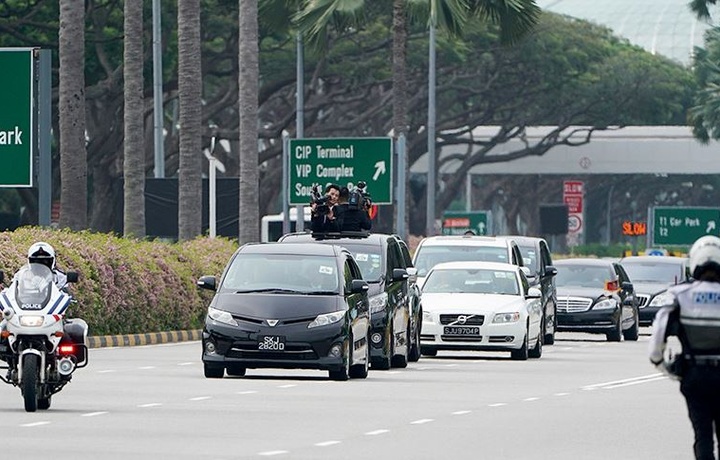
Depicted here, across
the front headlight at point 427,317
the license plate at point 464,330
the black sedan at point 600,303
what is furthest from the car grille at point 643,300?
the license plate at point 464,330

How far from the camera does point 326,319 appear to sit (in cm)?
2455

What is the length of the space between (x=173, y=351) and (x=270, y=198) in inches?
1686

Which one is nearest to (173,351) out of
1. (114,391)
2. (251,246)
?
(251,246)

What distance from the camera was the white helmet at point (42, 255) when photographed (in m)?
19.8

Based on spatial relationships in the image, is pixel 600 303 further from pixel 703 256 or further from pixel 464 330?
pixel 703 256

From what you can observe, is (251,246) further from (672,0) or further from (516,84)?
(672,0)

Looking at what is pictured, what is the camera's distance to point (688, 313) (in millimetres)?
12406

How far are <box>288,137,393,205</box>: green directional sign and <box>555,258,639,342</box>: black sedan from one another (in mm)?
5944

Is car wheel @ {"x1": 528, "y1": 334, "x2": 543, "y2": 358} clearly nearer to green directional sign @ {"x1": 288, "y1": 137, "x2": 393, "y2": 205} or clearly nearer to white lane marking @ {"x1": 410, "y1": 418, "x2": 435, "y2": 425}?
white lane marking @ {"x1": 410, "y1": 418, "x2": 435, "y2": 425}

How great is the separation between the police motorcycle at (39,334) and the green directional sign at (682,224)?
67.2m

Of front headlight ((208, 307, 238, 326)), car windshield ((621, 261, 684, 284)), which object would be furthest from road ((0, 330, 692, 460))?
car windshield ((621, 261, 684, 284))

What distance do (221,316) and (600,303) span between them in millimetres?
16976

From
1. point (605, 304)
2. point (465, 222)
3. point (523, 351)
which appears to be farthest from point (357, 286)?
point (465, 222)

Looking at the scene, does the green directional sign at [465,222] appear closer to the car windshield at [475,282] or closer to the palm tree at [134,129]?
the palm tree at [134,129]
